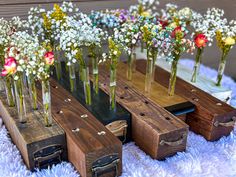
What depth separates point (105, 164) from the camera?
820 millimetres

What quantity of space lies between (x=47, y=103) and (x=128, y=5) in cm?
86

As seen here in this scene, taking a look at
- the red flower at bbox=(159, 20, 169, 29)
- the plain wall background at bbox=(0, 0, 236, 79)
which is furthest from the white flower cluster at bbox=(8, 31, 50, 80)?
the red flower at bbox=(159, 20, 169, 29)

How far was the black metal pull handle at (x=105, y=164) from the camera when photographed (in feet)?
2.64

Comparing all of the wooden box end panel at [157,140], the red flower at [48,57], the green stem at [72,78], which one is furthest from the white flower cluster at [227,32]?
the red flower at [48,57]

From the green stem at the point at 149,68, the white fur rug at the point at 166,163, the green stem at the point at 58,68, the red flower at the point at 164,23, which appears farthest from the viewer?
the red flower at the point at 164,23

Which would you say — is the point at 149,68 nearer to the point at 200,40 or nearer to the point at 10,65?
the point at 200,40

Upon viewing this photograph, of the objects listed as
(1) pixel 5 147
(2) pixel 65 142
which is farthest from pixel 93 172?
(1) pixel 5 147

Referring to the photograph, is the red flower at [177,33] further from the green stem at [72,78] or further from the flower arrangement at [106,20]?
the green stem at [72,78]

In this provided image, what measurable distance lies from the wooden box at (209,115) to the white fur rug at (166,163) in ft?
0.14

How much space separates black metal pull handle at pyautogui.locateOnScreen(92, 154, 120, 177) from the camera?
0.81m

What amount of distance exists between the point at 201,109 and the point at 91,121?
40cm

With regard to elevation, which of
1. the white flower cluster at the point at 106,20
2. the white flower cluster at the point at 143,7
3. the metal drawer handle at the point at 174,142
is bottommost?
the metal drawer handle at the point at 174,142

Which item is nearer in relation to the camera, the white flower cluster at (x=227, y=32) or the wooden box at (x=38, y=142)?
the wooden box at (x=38, y=142)

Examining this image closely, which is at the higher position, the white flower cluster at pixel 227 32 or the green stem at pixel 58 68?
the white flower cluster at pixel 227 32
